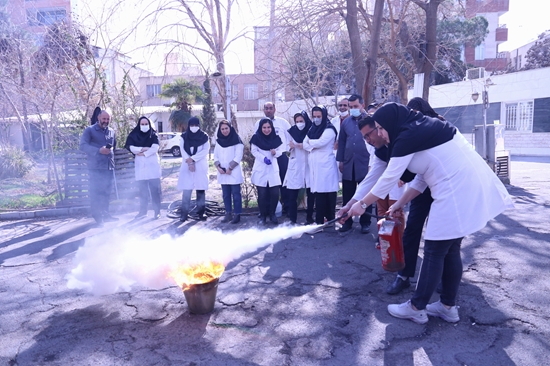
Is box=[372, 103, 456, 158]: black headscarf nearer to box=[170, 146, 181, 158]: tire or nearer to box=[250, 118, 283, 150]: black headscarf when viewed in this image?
box=[250, 118, 283, 150]: black headscarf

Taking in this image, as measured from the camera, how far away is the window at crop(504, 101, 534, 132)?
24.9 metres

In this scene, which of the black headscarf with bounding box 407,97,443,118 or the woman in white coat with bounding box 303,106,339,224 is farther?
the woman in white coat with bounding box 303,106,339,224

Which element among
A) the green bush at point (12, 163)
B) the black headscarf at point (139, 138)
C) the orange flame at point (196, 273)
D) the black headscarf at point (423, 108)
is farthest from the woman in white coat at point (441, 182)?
the green bush at point (12, 163)

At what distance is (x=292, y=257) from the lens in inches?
247

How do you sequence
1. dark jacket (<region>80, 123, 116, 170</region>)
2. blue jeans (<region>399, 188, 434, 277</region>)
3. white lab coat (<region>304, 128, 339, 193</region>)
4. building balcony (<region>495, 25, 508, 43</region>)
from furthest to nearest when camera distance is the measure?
1. building balcony (<region>495, 25, 508, 43</region>)
2. dark jacket (<region>80, 123, 116, 170</region>)
3. white lab coat (<region>304, 128, 339, 193</region>)
4. blue jeans (<region>399, 188, 434, 277</region>)

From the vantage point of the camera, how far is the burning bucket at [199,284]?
418 cm

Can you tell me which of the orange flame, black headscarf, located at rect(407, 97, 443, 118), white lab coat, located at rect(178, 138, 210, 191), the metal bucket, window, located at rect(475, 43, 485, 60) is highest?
window, located at rect(475, 43, 485, 60)

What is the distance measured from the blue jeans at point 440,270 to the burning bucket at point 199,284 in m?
1.93

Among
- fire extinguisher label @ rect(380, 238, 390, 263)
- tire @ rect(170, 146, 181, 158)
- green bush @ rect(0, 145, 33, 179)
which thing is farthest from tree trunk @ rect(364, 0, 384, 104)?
tire @ rect(170, 146, 181, 158)

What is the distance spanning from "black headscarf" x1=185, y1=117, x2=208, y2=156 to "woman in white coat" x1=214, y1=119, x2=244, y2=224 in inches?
17.7

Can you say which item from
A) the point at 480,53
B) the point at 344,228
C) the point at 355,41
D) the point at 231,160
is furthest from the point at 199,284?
the point at 480,53

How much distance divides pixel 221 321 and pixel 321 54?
10782 millimetres

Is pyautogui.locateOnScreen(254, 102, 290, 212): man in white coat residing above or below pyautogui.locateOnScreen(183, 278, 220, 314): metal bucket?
above

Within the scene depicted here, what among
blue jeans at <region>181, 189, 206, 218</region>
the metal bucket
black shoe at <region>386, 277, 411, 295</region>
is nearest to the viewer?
the metal bucket
